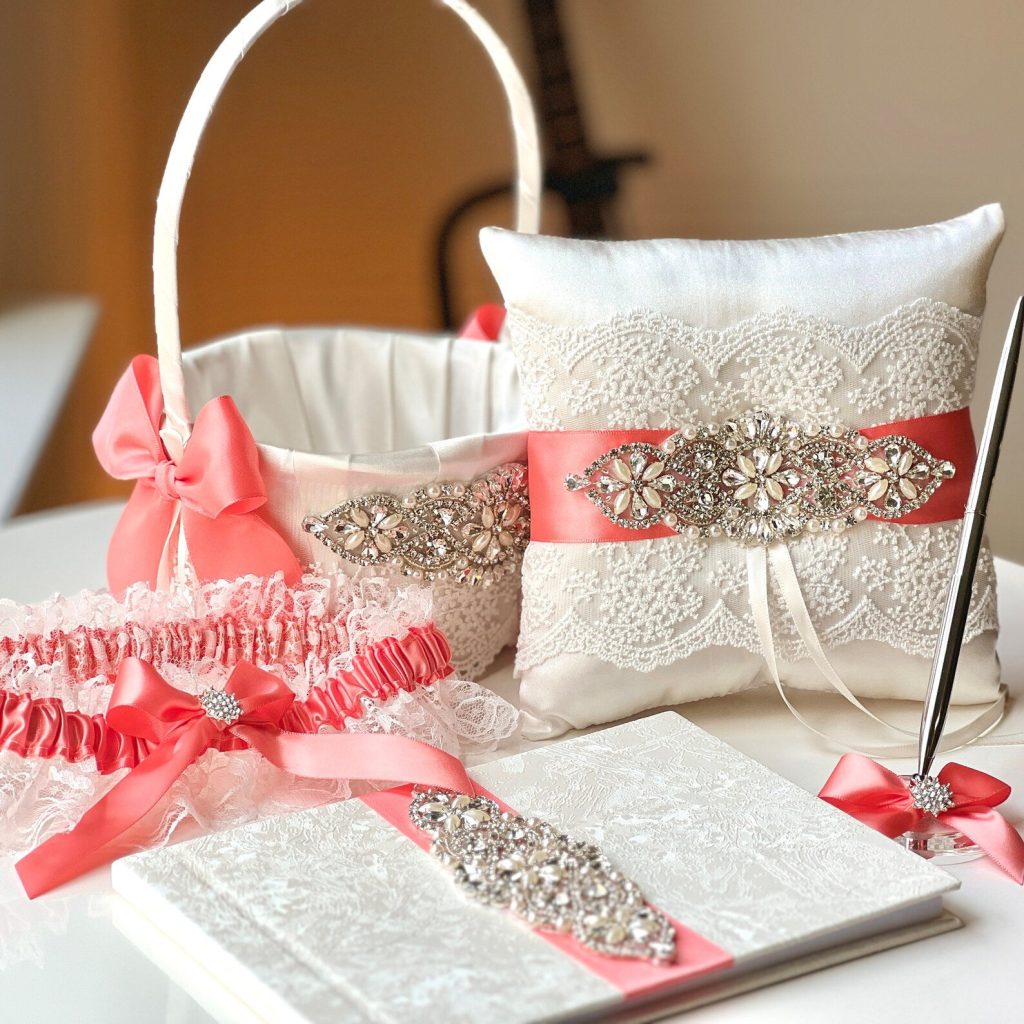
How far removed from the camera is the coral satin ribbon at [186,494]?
33.8 inches

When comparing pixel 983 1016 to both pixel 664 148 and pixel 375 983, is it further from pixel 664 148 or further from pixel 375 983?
pixel 664 148

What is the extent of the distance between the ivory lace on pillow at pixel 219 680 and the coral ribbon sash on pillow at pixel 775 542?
0.35 ft

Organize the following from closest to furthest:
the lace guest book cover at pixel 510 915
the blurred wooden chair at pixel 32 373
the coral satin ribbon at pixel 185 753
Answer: the lace guest book cover at pixel 510 915 < the coral satin ribbon at pixel 185 753 < the blurred wooden chair at pixel 32 373

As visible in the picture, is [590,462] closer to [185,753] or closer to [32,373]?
[185,753]

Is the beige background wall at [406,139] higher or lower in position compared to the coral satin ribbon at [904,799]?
higher

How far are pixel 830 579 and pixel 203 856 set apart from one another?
45 centimetres

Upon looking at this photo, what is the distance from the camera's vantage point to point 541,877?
659mm

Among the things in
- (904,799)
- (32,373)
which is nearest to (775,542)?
(904,799)

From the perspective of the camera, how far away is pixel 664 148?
254 cm

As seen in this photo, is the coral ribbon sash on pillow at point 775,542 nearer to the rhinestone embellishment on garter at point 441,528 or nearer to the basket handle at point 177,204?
the rhinestone embellishment on garter at point 441,528

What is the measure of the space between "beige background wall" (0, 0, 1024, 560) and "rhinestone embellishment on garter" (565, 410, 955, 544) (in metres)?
1.23

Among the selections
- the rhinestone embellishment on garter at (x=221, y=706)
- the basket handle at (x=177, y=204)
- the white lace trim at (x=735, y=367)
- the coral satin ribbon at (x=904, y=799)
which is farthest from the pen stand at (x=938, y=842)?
the basket handle at (x=177, y=204)

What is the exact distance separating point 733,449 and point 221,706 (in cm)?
37

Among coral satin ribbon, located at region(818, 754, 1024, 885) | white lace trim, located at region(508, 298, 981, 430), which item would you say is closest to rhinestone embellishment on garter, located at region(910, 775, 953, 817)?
coral satin ribbon, located at region(818, 754, 1024, 885)
